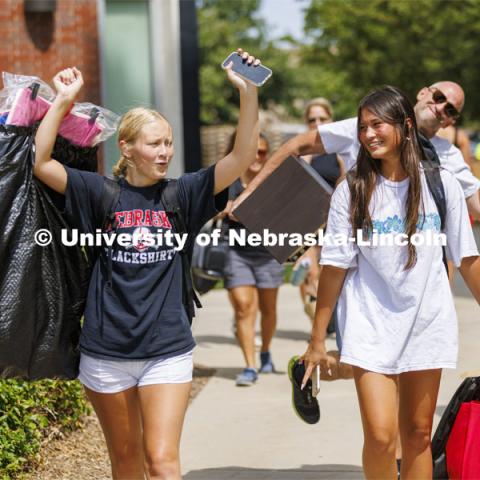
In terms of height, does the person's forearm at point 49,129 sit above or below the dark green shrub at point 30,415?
above

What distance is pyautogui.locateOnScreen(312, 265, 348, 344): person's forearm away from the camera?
449 cm

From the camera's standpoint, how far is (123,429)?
4.25 m

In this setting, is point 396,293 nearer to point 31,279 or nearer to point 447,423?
point 447,423

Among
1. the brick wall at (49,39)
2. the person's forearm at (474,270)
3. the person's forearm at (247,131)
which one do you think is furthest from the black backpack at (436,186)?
the brick wall at (49,39)

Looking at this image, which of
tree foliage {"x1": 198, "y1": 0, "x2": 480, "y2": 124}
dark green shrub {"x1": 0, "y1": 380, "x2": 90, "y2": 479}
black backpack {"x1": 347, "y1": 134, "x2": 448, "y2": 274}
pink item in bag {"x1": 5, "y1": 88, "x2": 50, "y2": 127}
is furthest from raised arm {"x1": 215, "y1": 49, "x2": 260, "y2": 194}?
tree foliage {"x1": 198, "y1": 0, "x2": 480, "y2": 124}

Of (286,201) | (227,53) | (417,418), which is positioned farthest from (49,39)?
(227,53)

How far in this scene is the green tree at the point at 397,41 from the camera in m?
31.5

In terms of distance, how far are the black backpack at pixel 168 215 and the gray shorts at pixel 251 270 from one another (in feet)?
13.1

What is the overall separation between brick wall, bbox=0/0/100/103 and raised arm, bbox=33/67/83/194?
25.3 feet

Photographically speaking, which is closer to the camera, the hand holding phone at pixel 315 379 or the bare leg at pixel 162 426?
the bare leg at pixel 162 426

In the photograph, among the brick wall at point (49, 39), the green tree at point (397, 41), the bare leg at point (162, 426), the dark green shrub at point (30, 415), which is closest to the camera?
the bare leg at point (162, 426)

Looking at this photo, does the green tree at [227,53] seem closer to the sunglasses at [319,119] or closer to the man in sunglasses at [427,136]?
the sunglasses at [319,119]

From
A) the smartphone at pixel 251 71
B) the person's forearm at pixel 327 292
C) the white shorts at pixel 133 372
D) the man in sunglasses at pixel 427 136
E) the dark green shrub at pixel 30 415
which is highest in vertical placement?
the smartphone at pixel 251 71

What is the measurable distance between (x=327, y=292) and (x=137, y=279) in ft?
2.72
